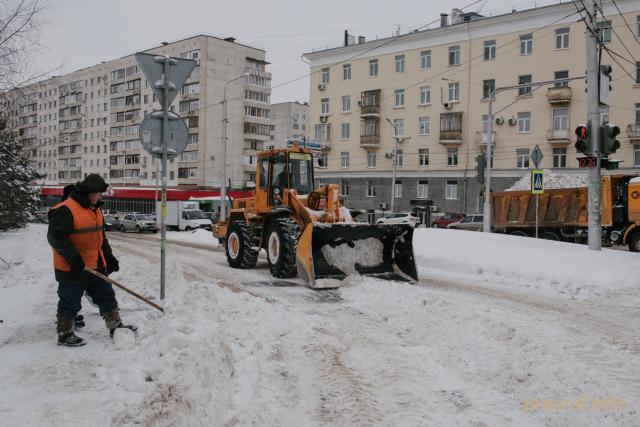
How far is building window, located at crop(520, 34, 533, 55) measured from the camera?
138ft

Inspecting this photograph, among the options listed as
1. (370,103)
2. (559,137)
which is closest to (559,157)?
(559,137)

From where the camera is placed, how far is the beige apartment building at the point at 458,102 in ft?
131

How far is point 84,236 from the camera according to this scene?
5.80 m

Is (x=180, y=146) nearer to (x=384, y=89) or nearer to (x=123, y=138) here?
(x=384, y=89)

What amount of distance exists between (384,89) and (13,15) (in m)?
42.6

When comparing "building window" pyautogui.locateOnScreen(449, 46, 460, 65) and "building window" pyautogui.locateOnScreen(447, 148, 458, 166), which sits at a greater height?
"building window" pyautogui.locateOnScreen(449, 46, 460, 65)

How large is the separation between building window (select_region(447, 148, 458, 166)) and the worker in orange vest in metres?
42.8

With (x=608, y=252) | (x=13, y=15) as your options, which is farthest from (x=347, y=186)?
(x=13, y=15)

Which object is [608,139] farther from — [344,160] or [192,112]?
[192,112]

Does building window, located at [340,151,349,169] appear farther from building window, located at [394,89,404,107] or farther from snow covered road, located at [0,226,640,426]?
snow covered road, located at [0,226,640,426]

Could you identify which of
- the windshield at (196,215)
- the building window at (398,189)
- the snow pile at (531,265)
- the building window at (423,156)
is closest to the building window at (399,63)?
the building window at (423,156)

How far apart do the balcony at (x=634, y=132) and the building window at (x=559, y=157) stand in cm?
446

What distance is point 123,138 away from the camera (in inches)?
3307

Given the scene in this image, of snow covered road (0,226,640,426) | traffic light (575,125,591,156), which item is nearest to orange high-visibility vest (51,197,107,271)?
snow covered road (0,226,640,426)
